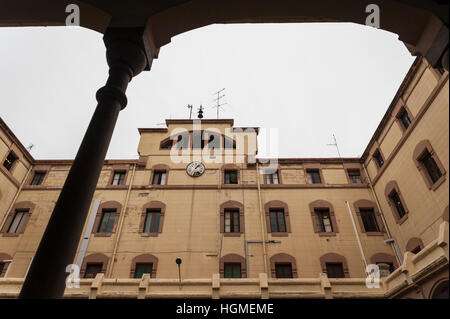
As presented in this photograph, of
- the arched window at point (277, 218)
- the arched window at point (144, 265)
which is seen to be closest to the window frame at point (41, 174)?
the arched window at point (144, 265)

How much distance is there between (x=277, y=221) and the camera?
51.3 ft

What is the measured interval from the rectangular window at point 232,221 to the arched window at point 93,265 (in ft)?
22.2

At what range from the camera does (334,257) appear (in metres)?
14.1

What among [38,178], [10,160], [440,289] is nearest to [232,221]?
[440,289]

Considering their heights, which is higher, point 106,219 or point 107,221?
point 106,219

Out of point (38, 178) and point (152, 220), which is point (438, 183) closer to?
point (152, 220)

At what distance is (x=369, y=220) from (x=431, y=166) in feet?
19.5

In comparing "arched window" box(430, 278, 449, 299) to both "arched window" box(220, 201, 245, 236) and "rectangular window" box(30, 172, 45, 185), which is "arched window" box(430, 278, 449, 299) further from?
"rectangular window" box(30, 172, 45, 185)

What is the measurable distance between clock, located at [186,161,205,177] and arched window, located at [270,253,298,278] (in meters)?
6.86

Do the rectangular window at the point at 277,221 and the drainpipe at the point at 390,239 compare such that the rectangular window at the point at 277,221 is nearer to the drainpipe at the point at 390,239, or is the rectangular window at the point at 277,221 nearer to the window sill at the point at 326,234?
the window sill at the point at 326,234

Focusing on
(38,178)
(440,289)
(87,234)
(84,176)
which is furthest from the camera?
(38,178)
